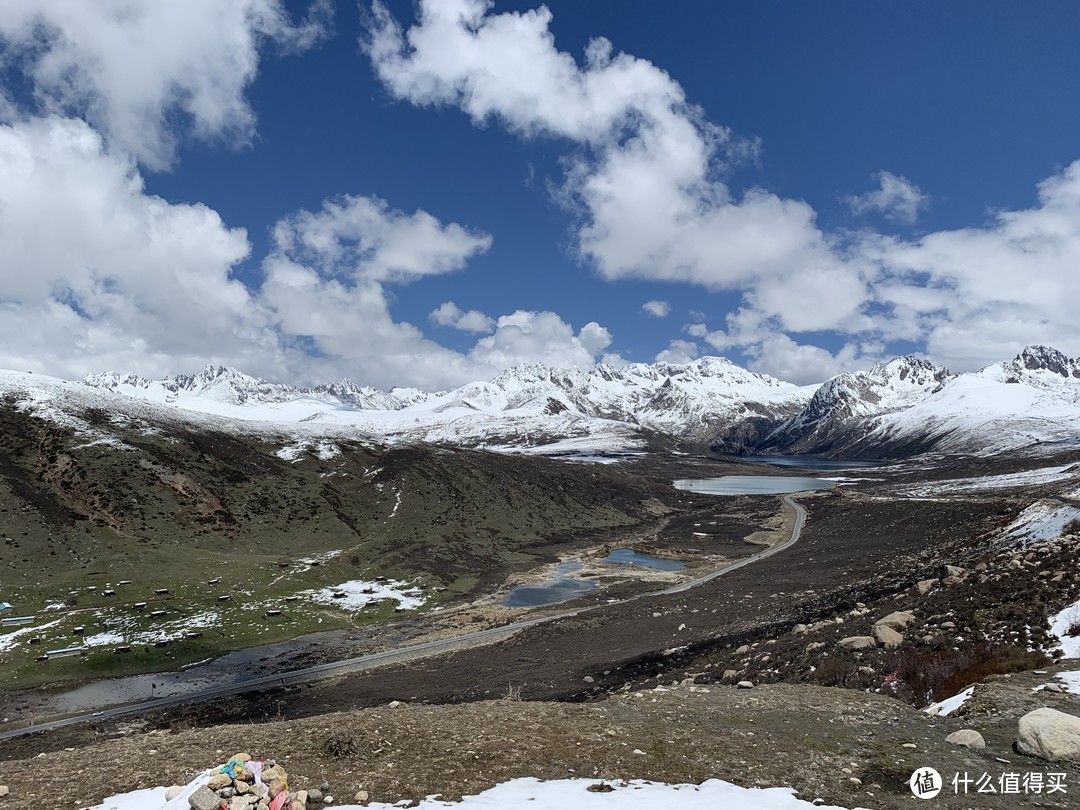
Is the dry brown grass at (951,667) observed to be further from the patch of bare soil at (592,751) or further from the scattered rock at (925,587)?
the scattered rock at (925,587)

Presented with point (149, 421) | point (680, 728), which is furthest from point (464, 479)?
point (680, 728)

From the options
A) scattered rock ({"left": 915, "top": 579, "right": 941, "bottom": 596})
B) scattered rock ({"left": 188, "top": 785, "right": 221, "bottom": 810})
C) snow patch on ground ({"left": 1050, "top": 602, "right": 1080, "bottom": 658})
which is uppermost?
scattered rock ({"left": 188, "top": 785, "right": 221, "bottom": 810})

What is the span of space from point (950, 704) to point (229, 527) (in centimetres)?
10050

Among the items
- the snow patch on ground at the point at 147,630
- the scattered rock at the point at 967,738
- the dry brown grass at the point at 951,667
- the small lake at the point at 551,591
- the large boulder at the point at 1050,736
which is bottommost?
the small lake at the point at 551,591

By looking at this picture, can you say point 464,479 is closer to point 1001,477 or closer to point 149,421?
point 149,421

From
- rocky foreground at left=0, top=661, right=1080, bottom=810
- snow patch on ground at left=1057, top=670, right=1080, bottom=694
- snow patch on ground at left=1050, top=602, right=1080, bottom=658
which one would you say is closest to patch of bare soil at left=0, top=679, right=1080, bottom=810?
rocky foreground at left=0, top=661, right=1080, bottom=810

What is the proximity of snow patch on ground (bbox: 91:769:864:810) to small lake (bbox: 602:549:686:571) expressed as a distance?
86848 mm

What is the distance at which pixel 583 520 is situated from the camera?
137 m

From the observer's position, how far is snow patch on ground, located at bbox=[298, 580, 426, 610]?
73062 millimetres

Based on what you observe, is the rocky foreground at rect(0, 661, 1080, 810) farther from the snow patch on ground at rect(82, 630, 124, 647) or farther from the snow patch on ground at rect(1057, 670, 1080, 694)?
the snow patch on ground at rect(82, 630, 124, 647)

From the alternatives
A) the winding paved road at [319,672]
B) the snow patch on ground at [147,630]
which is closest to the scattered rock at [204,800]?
the winding paved road at [319,672]

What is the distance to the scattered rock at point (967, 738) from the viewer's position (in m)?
13.9

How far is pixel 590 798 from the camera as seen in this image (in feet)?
40.2

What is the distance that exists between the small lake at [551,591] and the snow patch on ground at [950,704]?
2360 inches
